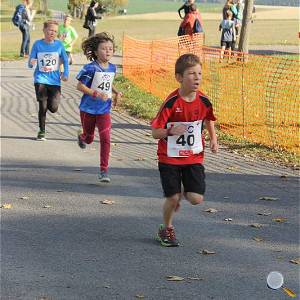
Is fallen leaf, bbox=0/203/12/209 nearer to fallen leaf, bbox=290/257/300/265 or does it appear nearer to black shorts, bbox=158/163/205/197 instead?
black shorts, bbox=158/163/205/197

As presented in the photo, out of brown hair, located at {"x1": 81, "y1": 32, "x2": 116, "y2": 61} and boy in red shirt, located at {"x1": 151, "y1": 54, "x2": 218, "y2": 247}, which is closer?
boy in red shirt, located at {"x1": 151, "y1": 54, "x2": 218, "y2": 247}

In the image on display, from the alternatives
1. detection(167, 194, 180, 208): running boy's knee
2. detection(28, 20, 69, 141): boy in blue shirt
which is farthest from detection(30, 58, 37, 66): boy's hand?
detection(167, 194, 180, 208): running boy's knee

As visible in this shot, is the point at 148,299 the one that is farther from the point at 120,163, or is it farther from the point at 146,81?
the point at 146,81

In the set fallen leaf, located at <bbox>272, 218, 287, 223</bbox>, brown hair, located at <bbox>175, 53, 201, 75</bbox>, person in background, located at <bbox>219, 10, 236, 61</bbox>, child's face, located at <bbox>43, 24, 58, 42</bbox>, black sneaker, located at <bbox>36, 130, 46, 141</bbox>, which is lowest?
black sneaker, located at <bbox>36, 130, 46, 141</bbox>

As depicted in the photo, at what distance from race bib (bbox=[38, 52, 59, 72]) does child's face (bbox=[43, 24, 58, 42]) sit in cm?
22

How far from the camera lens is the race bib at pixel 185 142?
7.28m

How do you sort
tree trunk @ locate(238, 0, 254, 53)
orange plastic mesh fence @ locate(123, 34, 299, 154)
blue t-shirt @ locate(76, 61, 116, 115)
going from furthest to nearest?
tree trunk @ locate(238, 0, 254, 53), orange plastic mesh fence @ locate(123, 34, 299, 154), blue t-shirt @ locate(76, 61, 116, 115)

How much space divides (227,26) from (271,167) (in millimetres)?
17204

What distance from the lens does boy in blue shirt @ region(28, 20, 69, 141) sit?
13299 millimetres

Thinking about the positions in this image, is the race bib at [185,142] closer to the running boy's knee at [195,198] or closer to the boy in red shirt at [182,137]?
the boy in red shirt at [182,137]

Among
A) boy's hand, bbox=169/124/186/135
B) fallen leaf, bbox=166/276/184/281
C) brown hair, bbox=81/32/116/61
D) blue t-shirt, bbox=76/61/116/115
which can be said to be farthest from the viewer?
blue t-shirt, bbox=76/61/116/115

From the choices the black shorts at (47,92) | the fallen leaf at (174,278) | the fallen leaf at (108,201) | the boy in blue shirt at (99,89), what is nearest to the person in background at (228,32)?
the black shorts at (47,92)

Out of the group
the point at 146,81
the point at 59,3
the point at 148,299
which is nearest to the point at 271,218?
the point at 148,299

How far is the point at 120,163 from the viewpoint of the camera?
1161 cm
